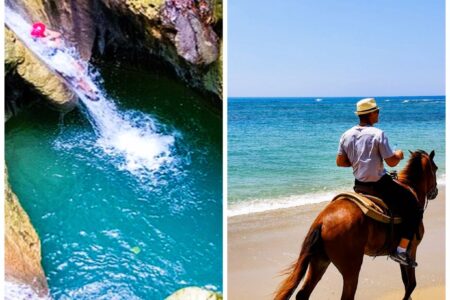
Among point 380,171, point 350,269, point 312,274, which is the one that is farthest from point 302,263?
point 380,171

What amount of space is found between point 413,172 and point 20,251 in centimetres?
258

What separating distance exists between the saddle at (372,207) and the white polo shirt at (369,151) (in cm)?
15

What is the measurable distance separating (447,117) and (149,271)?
2.50 m

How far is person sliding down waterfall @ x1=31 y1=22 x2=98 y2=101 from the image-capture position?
163 inches

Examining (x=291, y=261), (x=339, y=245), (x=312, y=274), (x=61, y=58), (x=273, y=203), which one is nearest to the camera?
(x=339, y=245)

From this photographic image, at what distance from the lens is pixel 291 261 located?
5.23 m

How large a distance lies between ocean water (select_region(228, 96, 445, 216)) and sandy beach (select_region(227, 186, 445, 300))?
33 centimetres

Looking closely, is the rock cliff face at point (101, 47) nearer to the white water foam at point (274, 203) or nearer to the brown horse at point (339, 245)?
the brown horse at point (339, 245)

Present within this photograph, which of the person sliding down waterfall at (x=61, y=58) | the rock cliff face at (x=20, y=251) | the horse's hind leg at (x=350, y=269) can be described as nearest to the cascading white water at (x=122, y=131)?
the person sliding down waterfall at (x=61, y=58)

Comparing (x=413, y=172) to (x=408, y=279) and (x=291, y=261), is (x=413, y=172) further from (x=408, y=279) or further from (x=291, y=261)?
(x=291, y=261)

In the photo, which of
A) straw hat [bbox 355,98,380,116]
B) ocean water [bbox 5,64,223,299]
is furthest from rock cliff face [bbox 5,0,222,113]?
straw hat [bbox 355,98,380,116]

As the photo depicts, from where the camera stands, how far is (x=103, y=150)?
438 cm

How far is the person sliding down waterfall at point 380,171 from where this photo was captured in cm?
398

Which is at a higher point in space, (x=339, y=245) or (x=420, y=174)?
(x=420, y=174)
